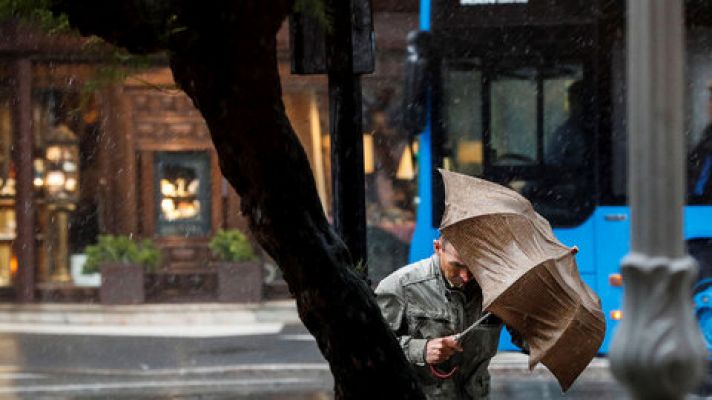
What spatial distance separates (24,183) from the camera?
20828mm

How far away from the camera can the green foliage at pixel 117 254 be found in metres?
20.0

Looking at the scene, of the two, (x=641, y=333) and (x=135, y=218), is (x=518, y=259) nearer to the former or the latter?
(x=641, y=333)

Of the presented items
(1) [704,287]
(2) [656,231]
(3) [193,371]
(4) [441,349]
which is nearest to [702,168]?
(1) [704,287]

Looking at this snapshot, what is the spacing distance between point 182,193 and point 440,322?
629 inches

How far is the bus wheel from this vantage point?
12742 mm

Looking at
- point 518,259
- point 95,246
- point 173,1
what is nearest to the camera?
point 173,1

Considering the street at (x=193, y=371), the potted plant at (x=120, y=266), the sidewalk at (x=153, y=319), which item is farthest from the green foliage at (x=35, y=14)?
the potted plant at (x=120, y=266)

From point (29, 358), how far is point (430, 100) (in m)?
5.42

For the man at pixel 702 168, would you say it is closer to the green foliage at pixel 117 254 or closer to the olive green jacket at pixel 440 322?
the olive green jacket at pixel 440 322

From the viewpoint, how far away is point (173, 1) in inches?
181

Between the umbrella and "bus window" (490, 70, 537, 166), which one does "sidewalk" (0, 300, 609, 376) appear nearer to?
"bus window" (490, 70, 537, 166)

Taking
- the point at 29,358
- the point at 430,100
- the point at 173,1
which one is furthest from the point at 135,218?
the point at 173,1

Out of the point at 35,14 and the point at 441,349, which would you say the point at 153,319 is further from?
the point at 35,14

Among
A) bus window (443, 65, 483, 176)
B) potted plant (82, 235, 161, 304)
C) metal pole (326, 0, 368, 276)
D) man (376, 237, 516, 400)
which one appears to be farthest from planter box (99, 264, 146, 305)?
man (376, 237, 516, 400)
